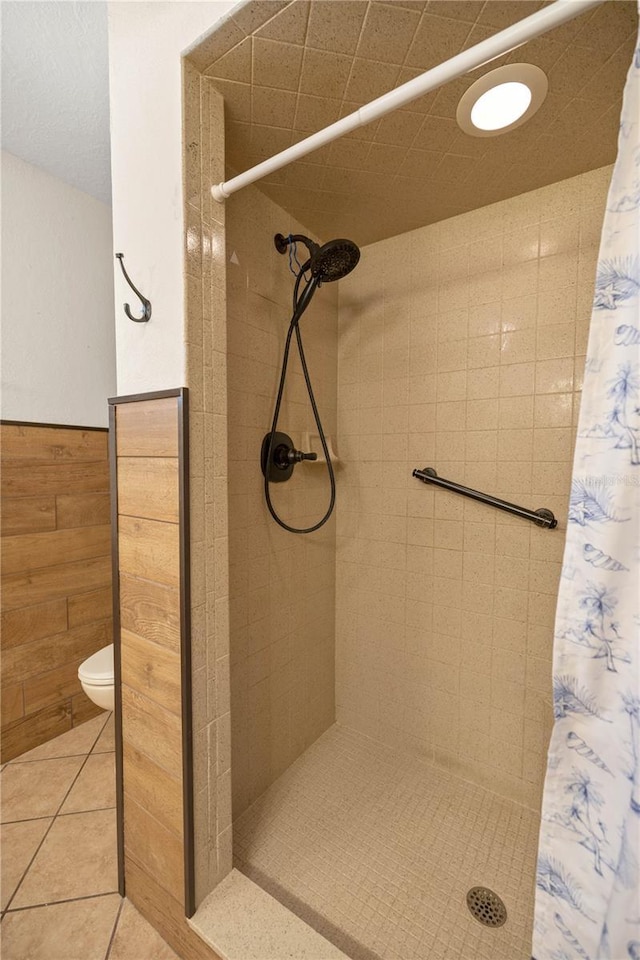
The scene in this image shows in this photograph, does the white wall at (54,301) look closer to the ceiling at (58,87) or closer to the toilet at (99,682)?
the ceiling at (58,87)

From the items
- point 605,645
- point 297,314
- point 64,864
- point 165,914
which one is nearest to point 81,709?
point 64,864

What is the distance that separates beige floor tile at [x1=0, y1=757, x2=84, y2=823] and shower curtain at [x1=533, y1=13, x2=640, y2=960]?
5.34 feet

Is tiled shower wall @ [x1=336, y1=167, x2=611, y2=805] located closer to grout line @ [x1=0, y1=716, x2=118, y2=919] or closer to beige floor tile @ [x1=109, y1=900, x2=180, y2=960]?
beige floor tile @ [x1=109, y1=900, x2=180, y2=960]

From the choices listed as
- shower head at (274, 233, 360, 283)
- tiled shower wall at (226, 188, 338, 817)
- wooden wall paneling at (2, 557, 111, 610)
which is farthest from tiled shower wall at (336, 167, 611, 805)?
wooden wall paneling at (2, 557, 111, 610)

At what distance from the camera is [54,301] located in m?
1.81

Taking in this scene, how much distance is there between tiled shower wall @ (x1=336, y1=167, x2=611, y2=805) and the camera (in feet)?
4.42

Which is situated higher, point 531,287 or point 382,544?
point 531,287

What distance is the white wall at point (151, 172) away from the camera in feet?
2.91

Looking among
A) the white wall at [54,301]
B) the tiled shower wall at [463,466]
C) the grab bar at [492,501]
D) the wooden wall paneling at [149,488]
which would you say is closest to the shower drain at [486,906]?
the tiled shower wall at [463,466]

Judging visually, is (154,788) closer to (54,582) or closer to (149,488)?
(149,488)

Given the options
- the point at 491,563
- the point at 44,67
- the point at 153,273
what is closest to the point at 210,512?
the point at 153,273

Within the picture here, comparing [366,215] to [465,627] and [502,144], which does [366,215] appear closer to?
[502,144]

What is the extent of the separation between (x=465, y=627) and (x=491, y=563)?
0.92 feet

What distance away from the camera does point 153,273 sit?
95 centimetres
